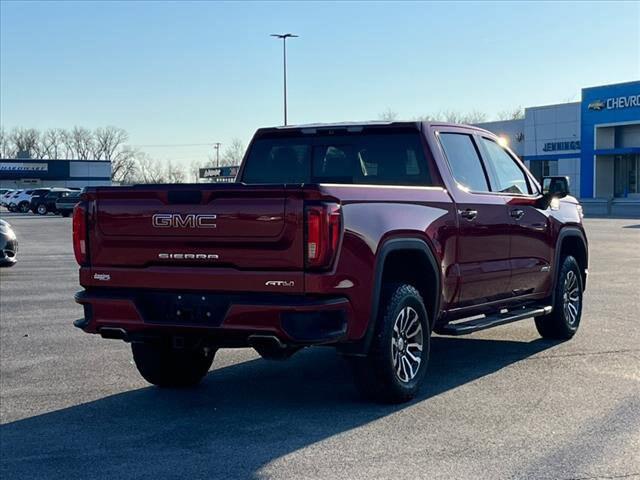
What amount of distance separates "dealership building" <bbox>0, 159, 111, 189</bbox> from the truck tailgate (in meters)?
99.2

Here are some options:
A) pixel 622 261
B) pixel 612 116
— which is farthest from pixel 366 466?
pixel 612 116

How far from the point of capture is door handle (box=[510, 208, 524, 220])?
26.2 feet

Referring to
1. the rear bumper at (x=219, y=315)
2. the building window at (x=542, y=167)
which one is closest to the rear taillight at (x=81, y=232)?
the rear bumper at (x=219, y=315)

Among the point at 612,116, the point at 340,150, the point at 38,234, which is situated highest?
the point at 612,116

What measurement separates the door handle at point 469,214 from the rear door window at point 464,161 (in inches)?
10.8

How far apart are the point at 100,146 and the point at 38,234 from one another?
12149 cm

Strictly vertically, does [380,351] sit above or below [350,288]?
below

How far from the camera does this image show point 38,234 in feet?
105

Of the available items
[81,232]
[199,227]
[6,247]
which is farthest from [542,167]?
[199,227]

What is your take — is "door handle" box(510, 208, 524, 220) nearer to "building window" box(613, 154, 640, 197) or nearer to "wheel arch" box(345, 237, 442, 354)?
"wheel arch" box(345, 237, 442, 354)

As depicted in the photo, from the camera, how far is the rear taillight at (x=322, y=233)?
5.52 metres

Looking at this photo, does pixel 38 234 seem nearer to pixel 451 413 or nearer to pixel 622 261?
pixel 622 261

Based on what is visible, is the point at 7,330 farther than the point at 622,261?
No

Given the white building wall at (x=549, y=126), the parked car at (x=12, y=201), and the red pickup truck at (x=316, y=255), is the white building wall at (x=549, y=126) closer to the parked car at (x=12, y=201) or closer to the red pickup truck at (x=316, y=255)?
the parked car at (x=12, y=201)
